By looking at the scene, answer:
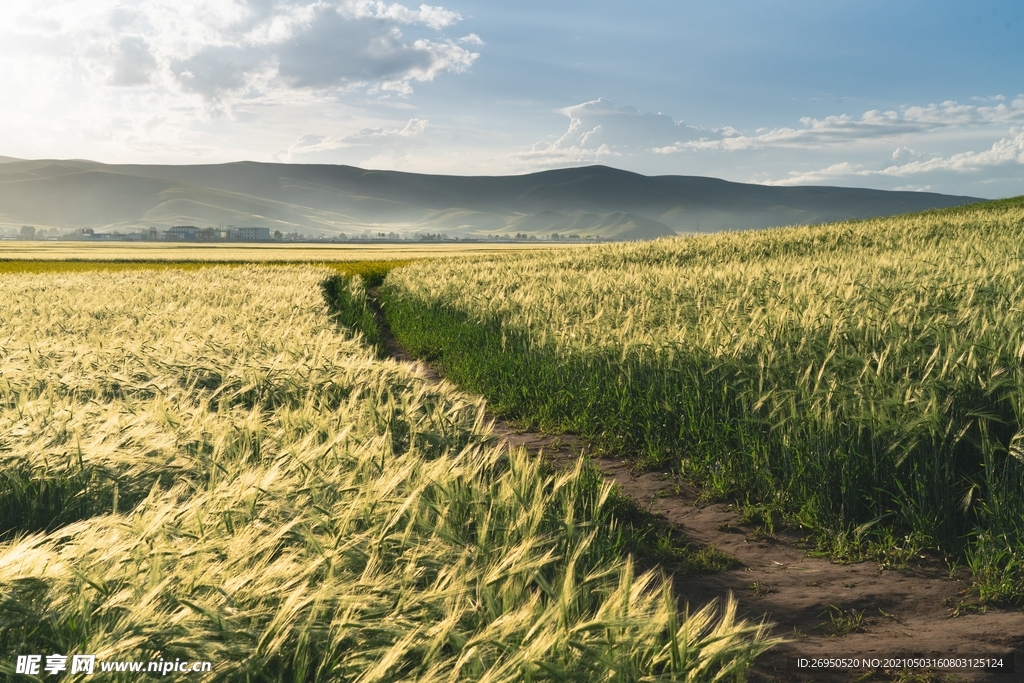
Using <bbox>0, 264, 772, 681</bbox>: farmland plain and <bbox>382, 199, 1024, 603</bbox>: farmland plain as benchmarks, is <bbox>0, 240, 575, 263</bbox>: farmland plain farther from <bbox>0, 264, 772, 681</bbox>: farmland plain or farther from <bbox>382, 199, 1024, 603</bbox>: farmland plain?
<bbox>0, 264, 772, 681</bbox>: farmland plain

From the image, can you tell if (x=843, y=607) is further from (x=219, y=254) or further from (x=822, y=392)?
(x=219, y=254)

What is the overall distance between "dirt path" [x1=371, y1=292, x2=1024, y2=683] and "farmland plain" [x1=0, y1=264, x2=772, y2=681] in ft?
1.18

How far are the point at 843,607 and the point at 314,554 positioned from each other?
110 inches

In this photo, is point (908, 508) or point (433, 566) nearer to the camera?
point (433, 566)

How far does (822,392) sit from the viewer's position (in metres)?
4.66

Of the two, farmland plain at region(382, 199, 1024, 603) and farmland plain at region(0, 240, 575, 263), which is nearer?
farmland plain at region(382, 199, 1024, 603)

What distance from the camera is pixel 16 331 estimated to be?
8688mm

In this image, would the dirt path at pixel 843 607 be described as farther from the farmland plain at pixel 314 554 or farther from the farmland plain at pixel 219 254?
the farmland plain at pixel 219 254

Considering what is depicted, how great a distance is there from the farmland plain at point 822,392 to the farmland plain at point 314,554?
1.38 meters

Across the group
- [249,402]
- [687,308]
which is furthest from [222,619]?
[687,308]

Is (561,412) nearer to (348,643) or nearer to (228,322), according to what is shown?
(228,322)

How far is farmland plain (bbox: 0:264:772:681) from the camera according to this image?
1818 mm

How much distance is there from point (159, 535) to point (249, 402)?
Result: 3229 millimetres

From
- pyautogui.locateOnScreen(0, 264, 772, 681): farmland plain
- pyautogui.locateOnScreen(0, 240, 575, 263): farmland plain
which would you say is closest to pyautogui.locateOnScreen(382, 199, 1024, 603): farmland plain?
pyautogui.locateOnScreen(0, 264, 772, 681): farmland plain
